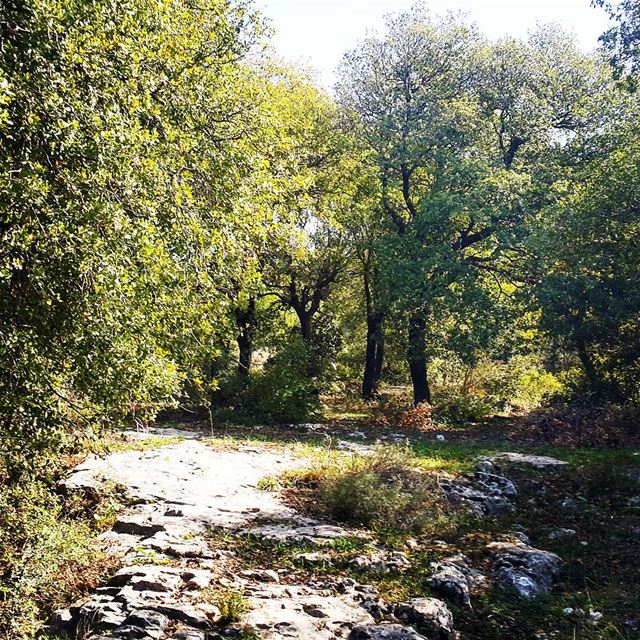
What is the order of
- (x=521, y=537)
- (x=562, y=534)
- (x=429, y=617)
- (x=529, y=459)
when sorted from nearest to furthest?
(x=429, y=617)
(x=521, y=537)
(x=562, y=534)
(x=529, y=459)

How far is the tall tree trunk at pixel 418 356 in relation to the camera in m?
20.0

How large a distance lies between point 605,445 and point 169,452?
10470 millimetres

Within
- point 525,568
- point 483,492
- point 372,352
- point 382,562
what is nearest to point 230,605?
point 382,562

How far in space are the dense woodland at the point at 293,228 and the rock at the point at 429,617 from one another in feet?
11.4

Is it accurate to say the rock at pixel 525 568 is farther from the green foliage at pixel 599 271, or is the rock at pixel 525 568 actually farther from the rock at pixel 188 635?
the green foliage at pixel 599 271

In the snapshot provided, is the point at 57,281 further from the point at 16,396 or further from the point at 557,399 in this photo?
the point at 557,399

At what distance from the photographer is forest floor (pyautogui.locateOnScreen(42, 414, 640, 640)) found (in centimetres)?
569

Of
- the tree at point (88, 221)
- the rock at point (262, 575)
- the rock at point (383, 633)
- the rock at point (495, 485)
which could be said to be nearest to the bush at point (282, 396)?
the rock at point (495, 485)

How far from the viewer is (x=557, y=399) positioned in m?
18.7

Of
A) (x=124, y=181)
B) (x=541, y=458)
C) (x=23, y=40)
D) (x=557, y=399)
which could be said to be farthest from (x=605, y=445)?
(x=23, y=40)

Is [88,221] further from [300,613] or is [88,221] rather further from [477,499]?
[477,499]

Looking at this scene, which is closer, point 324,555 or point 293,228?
point 324,555

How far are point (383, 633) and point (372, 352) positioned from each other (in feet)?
62.5

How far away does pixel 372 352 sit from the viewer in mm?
24484
